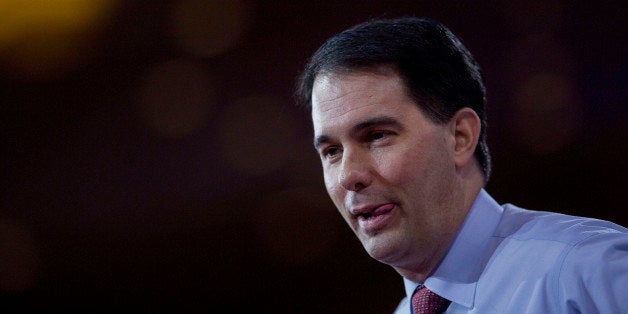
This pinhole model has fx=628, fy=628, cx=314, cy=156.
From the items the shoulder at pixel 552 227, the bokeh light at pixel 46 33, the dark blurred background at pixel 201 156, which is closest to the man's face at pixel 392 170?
the shoulder at pixel 552 227

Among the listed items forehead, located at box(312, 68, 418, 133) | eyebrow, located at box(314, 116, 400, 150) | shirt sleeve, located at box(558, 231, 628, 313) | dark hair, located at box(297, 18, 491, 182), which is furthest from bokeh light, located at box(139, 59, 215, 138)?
shirt sleeve, located at box(558, 231, 628, 313)

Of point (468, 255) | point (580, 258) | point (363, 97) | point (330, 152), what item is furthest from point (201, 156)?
point (580, 258)

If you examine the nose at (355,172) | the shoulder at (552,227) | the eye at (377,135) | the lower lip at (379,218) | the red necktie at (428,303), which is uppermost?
the eye at (377,135)

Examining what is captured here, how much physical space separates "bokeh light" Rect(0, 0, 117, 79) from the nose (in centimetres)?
168

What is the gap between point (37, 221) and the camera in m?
2.80

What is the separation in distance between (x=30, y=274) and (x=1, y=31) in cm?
108

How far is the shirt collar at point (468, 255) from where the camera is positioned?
1.39 meters

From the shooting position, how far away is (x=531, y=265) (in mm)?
1234

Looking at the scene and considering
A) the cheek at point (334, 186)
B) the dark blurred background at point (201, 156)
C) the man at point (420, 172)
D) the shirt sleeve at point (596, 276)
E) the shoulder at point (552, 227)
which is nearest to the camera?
the shirt sleeve at point (596, 276)

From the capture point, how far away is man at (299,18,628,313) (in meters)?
1.36

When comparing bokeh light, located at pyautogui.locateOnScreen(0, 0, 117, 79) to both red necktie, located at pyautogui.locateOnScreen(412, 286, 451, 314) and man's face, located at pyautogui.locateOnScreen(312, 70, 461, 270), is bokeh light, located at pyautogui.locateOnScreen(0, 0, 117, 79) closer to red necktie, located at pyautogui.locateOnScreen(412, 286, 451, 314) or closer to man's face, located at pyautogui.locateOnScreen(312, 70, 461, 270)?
man's face, located at pyautogui.locateOnScreen(312, 70, 461, 270)

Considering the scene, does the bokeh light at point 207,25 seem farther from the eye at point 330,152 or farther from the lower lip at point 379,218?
the lower lip at point 379,218

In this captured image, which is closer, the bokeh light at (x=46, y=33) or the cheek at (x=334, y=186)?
the cheek at (x=334, y=186)

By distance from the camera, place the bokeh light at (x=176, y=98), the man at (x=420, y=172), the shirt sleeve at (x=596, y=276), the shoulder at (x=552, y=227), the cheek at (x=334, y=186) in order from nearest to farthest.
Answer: the shirt sleeve at (x=596, y=276) → the shoulder at (x=552, y=227) → the man at (x=420, y=172) → the cheek at (x=334, y=186) → the bokeh light at (x=176, y=98)
